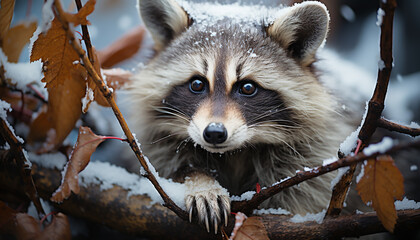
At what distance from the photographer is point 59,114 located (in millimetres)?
1815

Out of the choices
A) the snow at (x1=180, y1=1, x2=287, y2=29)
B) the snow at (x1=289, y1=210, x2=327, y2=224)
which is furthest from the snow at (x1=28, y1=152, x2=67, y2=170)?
the snow at (x1=289, y1=210, x2=327, y2=224)

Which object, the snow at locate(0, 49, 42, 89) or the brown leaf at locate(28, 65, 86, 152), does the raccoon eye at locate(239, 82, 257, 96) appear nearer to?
the brown leaf at locate(28, 65, 86, 152)

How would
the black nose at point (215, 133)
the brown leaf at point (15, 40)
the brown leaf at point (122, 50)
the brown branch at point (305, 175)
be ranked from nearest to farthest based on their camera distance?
the brown branch at point (305, 175) < the black nose at point (215, 133) < the brown leaf at point (15, 40) < the brown leaf at point (122, 50)

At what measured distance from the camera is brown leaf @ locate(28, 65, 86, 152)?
1690mm

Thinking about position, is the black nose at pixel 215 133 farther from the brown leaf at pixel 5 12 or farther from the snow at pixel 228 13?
the brown leaf at pixel 5 12

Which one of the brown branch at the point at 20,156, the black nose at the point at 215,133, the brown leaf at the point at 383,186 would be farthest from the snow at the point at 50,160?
the brown leaf at the point at 383,186

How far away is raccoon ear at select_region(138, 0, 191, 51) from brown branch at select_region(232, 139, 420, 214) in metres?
1.06

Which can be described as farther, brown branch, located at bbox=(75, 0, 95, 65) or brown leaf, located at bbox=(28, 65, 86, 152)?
brown leaf, located at bbox=(28, 65, 86, 152)

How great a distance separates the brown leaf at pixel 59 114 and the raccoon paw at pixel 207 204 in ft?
2.08

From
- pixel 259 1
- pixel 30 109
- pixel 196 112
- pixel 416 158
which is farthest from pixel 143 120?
pixel 416 158

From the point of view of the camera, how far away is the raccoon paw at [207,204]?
1.55m

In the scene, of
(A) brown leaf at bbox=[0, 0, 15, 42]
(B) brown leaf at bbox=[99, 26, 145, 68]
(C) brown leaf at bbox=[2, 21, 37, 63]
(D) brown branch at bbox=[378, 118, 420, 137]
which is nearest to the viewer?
(D) brown branch at bbox=[378, 118, 420, 137]

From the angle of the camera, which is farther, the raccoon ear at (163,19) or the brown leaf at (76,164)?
the raccoon ear at (163,19)

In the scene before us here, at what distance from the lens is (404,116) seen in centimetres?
262
